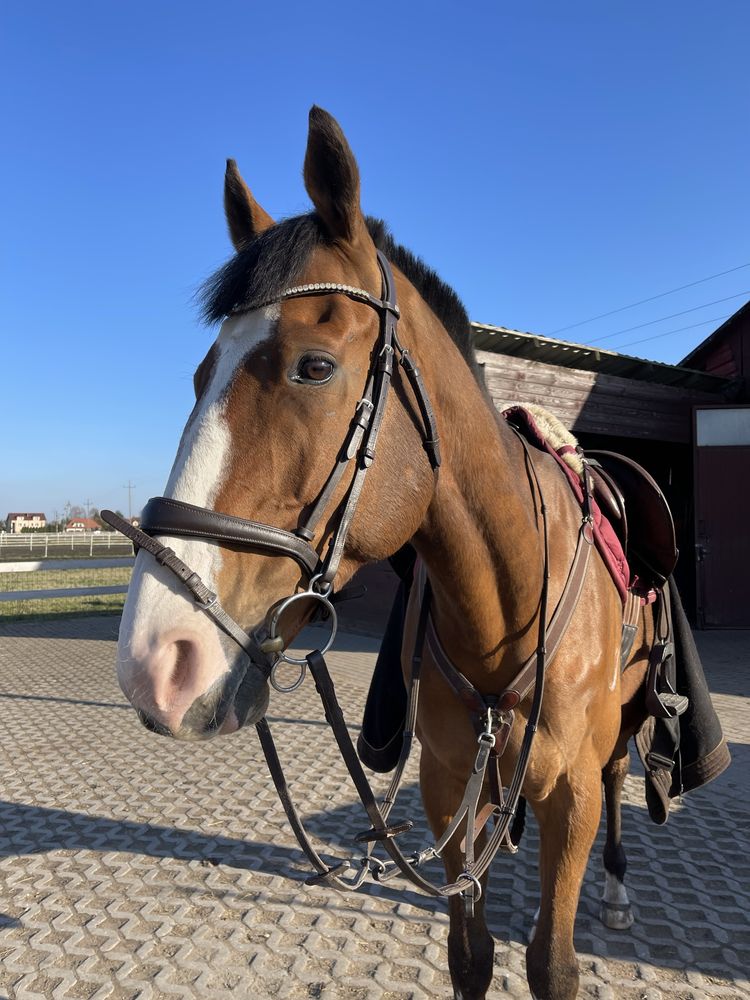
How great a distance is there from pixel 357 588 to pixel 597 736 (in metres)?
1.06

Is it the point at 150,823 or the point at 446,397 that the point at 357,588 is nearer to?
the point at 446,397

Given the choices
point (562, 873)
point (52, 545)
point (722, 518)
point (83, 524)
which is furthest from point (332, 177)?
point (83, 524)

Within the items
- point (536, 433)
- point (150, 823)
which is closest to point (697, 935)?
point (536, 433)

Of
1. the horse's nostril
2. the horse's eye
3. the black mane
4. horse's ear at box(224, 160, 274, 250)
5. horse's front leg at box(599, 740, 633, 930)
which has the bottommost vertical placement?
horse's front leg at box(599, 740, 633, 930)

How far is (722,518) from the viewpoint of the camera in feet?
35.3

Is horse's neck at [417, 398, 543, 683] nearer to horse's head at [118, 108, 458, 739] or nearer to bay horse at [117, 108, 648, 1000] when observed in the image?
bay horse at [117, 108, 648, 1000]

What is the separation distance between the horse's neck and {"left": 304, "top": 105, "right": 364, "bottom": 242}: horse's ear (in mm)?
546

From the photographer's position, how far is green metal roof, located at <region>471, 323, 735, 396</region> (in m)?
8.76

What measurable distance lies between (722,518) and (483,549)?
34.8 ft

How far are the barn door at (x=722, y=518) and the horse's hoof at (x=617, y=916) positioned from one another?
876cm

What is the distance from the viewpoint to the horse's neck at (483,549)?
166 centimetres

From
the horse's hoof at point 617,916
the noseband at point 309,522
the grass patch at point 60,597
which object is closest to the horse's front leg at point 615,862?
the horse's hoof at point 617,916

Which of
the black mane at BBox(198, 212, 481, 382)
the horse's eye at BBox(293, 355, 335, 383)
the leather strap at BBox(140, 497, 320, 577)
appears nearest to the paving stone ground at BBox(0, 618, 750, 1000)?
the leather strap at BBox(140, 497, 320, 577)

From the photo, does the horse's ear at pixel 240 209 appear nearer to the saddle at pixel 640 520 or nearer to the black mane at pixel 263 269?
the black mane at pixel 263 269
